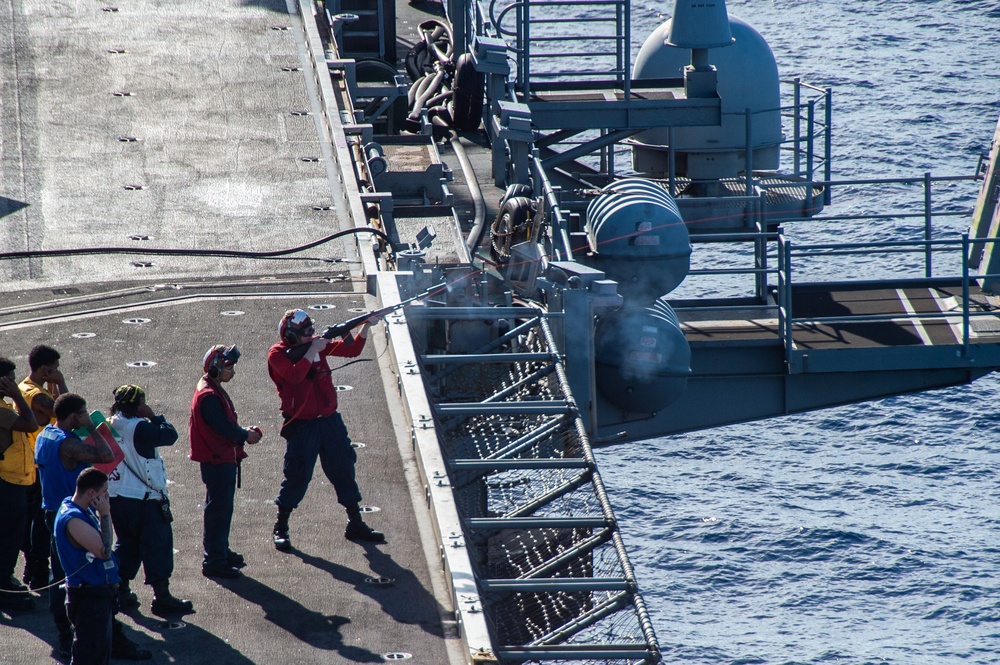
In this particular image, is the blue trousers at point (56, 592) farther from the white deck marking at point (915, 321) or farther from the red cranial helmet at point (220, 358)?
the white deck marking at point (915, 321)

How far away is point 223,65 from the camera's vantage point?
81.2 feet

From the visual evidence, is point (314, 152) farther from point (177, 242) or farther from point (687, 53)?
point (687, 53)

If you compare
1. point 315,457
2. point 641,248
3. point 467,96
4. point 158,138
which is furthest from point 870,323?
point 315,457

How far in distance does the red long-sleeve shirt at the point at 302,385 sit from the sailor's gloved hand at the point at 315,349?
3 centimetres

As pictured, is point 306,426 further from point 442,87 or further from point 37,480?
point 442,87

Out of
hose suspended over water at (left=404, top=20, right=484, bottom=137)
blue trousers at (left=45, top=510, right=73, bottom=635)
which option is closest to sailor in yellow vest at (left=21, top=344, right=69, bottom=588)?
blue trousers at (left=45, top=510, right=73, bottom=635)

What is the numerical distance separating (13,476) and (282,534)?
6.39 feet

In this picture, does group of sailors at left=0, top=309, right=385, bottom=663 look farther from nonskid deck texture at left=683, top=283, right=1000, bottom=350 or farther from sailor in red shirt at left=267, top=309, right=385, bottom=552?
nonskid deck texture at left=683, top=283, right=1000, bottom=350

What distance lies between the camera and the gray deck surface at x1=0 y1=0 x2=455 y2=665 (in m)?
8.86

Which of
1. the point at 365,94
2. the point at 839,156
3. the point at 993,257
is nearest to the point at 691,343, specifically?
the point at 993,257

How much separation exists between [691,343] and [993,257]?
6.49 metres

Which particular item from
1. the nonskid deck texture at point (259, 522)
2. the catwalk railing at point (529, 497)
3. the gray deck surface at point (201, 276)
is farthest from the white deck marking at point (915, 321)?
the nonskid deck texture at point (259, 522)

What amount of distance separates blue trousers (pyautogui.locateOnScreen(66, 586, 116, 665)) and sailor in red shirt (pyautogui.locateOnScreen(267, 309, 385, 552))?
2015mm

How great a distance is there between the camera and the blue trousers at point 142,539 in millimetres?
8766
